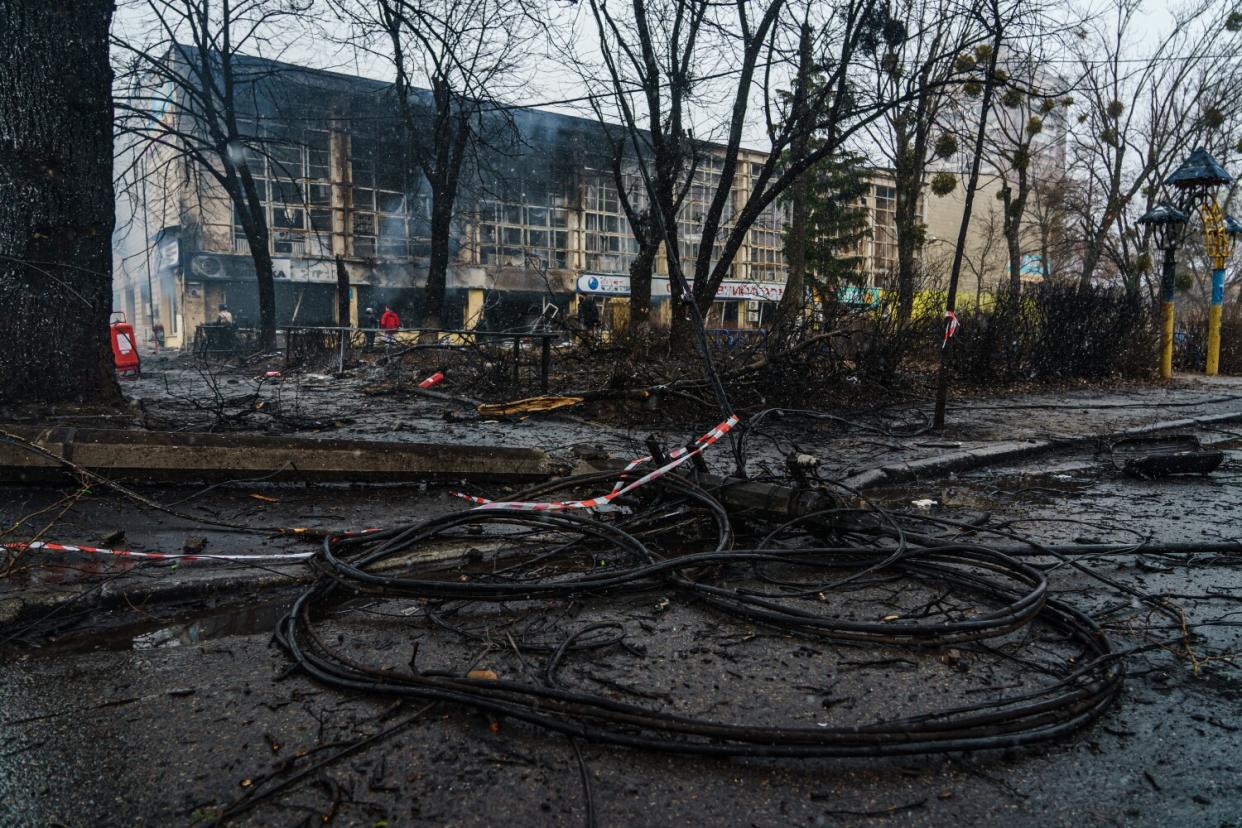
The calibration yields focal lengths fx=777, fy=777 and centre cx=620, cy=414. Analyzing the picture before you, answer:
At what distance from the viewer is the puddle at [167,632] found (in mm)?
2844

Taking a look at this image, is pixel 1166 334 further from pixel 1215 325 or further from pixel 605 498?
pixel 605 498

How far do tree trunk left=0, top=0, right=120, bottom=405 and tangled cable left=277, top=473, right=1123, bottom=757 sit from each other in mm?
4698

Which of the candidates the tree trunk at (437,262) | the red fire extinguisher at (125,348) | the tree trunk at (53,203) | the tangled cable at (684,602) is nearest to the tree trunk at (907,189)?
the tree trunk at (437,262)

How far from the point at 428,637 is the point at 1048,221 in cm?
4052

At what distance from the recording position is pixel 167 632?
9.95ft

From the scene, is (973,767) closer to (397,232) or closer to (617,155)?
(617,155)

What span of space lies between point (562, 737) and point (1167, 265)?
21.9 meters

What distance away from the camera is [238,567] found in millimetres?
3672

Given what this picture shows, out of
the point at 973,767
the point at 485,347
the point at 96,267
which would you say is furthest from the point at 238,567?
the point at 485,347

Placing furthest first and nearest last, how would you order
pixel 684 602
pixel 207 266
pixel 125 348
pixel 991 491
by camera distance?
pixel 207 266 → pixel 125 348 → pixel 991 491 → pixel 684 602

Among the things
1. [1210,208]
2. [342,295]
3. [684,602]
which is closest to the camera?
[684,602]

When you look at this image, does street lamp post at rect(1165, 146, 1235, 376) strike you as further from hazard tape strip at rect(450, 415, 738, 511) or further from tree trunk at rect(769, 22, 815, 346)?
hazard tape strip at rect(450, 415, 738, 511)

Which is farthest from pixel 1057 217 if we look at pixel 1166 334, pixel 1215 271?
pixel 1166 334

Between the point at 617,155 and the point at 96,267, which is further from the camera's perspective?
the point at 617,155
